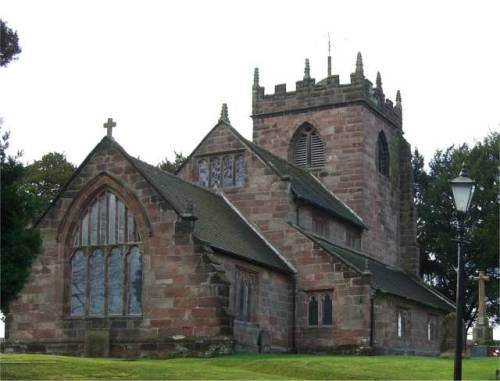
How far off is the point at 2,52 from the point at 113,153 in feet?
44.7

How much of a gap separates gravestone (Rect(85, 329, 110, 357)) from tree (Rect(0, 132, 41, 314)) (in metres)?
11.8

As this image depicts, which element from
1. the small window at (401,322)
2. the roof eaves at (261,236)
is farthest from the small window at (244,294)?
the small window at (401,322)

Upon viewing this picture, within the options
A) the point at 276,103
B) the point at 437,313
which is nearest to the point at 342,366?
the point at 437,313

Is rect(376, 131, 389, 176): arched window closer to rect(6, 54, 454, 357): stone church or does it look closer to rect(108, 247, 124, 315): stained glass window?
rect(6, 54, 454, 357): stone church

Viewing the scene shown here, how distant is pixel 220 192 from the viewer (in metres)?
48.2

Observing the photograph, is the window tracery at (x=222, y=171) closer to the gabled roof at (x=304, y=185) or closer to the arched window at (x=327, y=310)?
the gabled roof at (x=304, y=185)

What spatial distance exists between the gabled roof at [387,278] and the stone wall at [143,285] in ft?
27.2

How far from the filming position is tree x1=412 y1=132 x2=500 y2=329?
64250mm

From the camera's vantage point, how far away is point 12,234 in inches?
1068

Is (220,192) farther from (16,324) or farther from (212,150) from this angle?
(16,324)

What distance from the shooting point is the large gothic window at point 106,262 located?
3947 centimetres

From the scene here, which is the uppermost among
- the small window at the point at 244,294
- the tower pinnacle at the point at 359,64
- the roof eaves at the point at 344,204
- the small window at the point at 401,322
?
the tower pinnacle at the point at 359,64

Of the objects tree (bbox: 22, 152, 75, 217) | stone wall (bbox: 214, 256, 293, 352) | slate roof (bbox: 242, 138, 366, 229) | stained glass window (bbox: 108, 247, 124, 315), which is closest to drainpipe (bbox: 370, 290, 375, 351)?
stone wall (bbox: 214, 256, 293, 352)

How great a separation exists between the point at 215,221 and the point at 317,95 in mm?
15506
